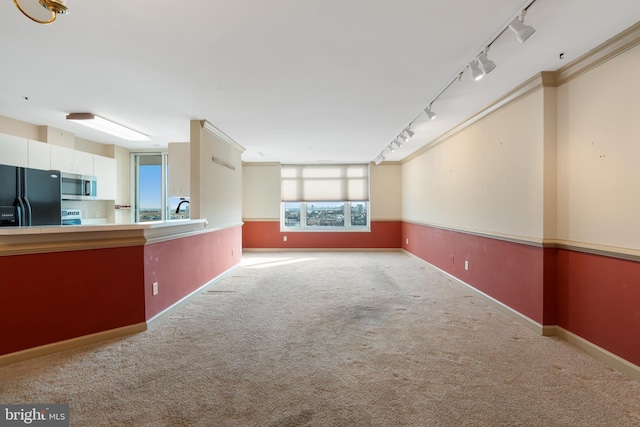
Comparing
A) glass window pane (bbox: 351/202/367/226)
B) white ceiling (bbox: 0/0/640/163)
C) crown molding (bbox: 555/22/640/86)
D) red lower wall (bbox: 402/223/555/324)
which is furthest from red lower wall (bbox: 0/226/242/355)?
glass window pane (bbox: 351/202/367/226)

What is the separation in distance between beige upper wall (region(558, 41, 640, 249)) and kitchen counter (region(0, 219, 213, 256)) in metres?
4.17

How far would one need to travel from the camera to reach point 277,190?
27.1ft

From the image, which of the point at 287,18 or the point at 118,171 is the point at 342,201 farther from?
the point at 287,18

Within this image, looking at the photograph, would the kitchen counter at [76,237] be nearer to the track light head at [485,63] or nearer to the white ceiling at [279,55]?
the white ceiling at [279,55]

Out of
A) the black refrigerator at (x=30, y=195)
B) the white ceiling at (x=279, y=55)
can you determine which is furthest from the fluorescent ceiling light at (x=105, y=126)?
the black refrigerator at (x=30, y=195)

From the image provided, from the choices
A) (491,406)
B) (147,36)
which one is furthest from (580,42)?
(147,36)

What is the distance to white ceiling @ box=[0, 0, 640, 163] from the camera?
1962 mm

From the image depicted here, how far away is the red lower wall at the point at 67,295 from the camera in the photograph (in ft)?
7.78

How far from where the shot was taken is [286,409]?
182cm

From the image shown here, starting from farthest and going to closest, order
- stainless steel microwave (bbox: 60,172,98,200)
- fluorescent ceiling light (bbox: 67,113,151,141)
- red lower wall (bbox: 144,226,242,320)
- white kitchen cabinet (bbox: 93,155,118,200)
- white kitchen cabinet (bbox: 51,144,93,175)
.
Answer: white kitchen cabinet (bbox: 93,155,118,200) → stainless steel microwave (bbox: 60,172,98,200) → white kitchen cabinet (bbox: 51,144,93,175) → fluorescent ceiling light (bbox: 67,113,151,141) → red lower wall (bbox: 144,226,242,320)

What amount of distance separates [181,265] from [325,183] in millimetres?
5172

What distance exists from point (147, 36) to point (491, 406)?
11.7 ft

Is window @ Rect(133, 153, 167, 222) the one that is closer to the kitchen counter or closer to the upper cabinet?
the upper cabinet

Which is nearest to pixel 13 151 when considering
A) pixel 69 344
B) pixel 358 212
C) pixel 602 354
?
pixel 69 344
